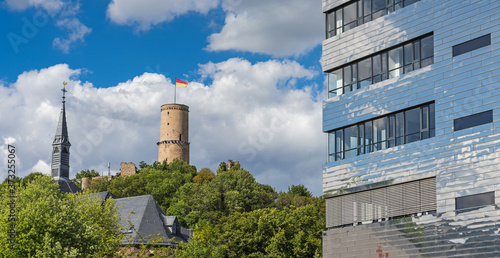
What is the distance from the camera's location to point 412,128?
1620 inches

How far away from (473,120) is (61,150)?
107m

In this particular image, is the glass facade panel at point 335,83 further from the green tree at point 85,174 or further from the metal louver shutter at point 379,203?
the green tree at point 85,174

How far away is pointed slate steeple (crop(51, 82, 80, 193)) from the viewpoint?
130750mm

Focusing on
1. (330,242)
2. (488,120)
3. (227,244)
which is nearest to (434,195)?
(488,120)

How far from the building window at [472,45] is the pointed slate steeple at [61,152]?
9844 cm

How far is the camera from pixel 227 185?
124 metres

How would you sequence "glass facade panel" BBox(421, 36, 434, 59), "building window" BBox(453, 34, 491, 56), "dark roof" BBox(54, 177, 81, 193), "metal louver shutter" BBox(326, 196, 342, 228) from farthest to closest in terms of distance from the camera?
"dark roof" BBox(54, 177, 81, 193) → "metal louver shutter" BBox(326, 196, 342, 228) → "glass facade panel" BBox(421, 36, 434, 59) → "building window" BBox(453, 34, 491, 56)

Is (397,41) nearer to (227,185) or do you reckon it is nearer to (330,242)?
(330,242)

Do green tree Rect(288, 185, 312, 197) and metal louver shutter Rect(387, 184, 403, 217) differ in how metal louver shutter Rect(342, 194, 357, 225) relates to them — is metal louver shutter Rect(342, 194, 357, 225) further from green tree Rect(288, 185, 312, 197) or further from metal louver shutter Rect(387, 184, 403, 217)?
green tree Rect(288, 185, 312, 197)

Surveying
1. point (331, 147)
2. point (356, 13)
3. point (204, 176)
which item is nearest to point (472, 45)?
point (356, 13)

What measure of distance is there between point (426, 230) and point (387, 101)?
7870mm

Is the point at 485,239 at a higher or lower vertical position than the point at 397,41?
lower

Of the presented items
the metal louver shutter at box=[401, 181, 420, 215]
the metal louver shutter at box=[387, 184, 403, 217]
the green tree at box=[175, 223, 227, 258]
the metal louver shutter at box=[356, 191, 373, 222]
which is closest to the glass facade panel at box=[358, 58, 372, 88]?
the metal louver shutter at box=[356, 191, 373, 222]

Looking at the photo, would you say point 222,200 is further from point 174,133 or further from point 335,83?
point 335,83
